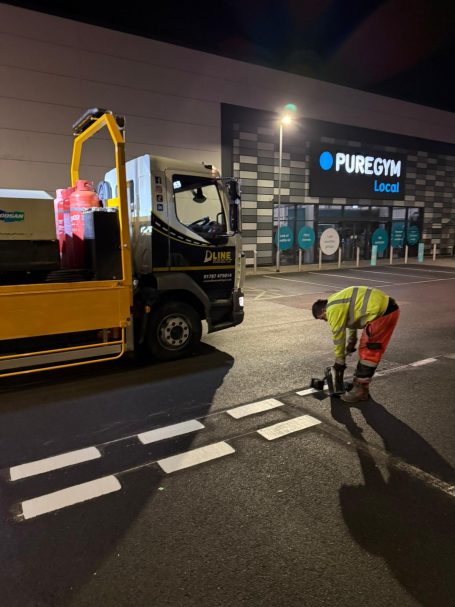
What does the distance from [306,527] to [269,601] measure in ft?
2.12

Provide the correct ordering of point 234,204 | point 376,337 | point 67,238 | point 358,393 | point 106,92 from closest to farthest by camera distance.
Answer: point 376,337
point 358,393
point 67,238
point 234,204
point 106,92

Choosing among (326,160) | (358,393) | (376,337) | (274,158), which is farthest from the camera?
(326,160)

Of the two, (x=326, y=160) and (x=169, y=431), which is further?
(x=326, y=160)

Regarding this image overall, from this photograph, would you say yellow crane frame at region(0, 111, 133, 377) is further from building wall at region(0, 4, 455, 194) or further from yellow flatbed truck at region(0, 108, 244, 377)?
building wall at region(0, 4, 455, 194)

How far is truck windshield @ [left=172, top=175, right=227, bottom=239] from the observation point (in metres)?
6.47

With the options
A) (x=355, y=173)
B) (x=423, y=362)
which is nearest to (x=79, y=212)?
(x=423, y=362)

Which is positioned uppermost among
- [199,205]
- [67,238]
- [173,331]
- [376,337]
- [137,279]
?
[199,205]

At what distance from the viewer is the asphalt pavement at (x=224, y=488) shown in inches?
94.4

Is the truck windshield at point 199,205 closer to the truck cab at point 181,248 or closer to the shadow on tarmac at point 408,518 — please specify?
the truck cab at point 181,248

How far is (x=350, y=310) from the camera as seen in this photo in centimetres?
462

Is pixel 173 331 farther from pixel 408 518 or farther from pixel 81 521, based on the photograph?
pixel 408 518

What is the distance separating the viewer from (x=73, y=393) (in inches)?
205

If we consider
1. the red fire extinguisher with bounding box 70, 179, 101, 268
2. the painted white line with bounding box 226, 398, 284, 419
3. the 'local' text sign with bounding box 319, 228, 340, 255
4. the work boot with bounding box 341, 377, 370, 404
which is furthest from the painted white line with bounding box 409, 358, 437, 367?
the 'local' text sign with bounding box 319, 228, 340, 255

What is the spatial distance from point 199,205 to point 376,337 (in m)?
3.36
